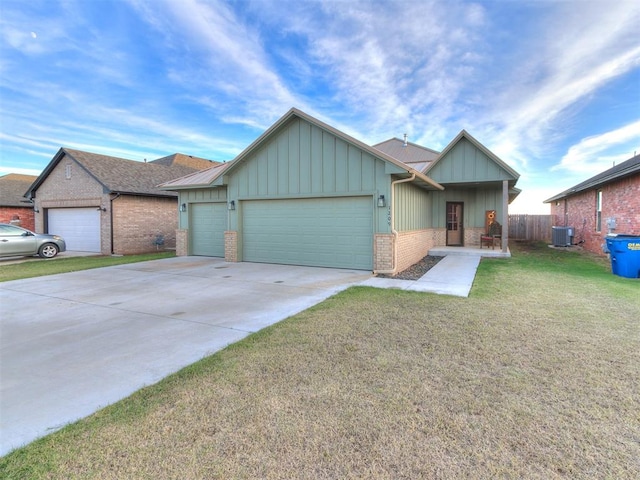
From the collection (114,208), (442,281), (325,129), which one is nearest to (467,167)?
(325,129)

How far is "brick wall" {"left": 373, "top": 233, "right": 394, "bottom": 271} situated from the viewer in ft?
30.7

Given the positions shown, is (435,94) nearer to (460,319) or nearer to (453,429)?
(460,319)

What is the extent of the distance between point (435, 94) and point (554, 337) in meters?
12.5

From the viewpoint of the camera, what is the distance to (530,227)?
71.9 ft

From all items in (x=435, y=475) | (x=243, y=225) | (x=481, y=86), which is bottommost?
(x=435, y=475)

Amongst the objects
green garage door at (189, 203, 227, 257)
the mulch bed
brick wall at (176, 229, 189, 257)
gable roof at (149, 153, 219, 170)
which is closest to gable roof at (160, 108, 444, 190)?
green garage door at (189, 203, 227, 257)

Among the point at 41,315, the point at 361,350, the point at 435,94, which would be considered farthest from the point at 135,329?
the point at 435,94

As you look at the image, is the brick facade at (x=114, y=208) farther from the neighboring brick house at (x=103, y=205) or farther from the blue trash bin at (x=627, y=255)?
the blue trash bin at (x=627, y=255)

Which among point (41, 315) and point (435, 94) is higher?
point (435, 94)

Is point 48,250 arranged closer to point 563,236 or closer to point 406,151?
point 406,151

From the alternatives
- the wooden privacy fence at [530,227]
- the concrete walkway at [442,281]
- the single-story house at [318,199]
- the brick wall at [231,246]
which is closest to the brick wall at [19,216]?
the single-story house at [318,199]

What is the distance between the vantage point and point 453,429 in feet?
7.90

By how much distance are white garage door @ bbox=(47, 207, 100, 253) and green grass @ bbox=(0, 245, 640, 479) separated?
51.4 ft

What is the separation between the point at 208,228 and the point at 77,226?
27.5ft
